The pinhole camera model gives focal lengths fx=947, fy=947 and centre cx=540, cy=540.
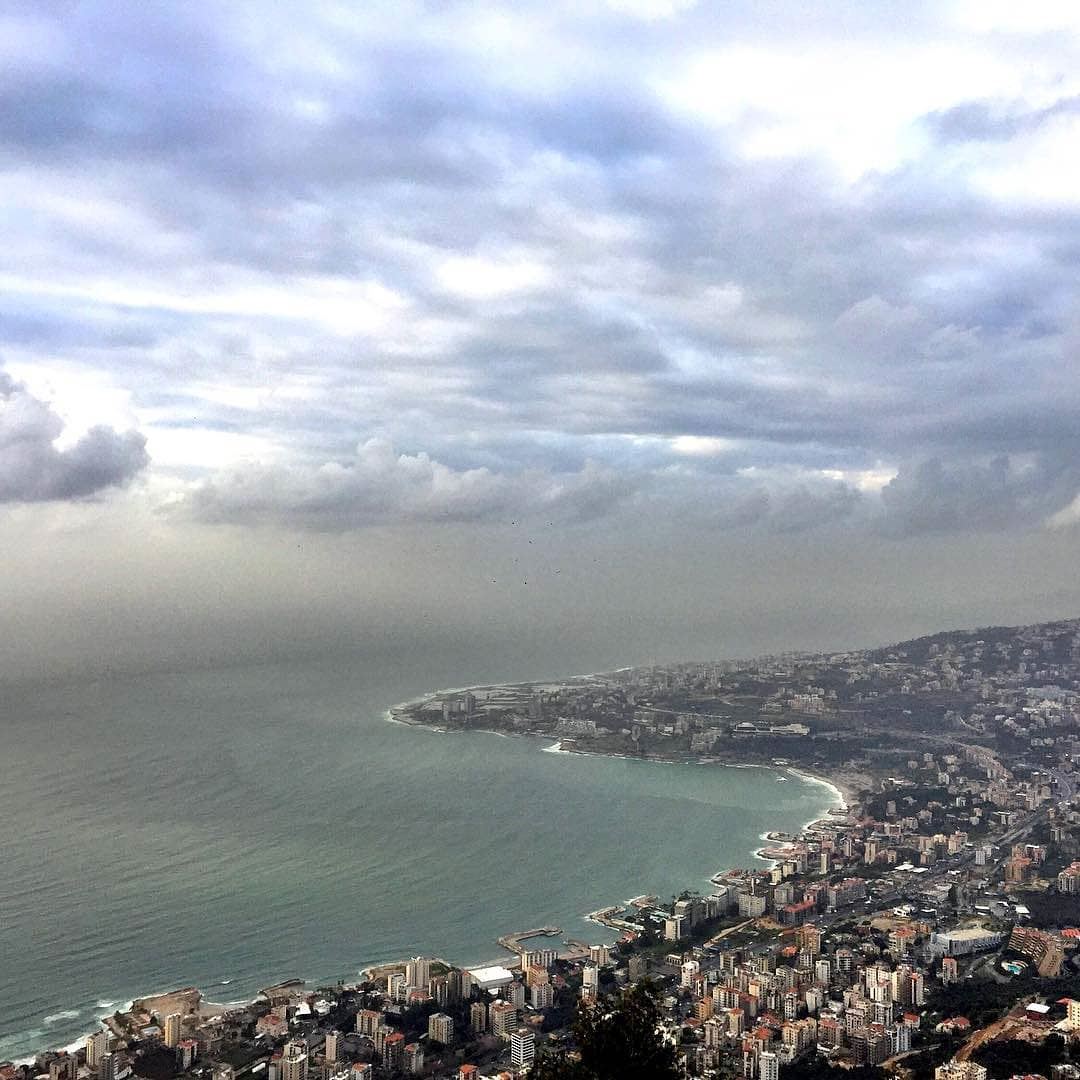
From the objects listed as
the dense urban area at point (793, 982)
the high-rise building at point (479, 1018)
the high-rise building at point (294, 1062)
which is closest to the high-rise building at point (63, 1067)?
the dense urban area at point (793, 982)

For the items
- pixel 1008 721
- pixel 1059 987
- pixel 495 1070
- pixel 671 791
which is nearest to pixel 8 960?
pixel 495 1070

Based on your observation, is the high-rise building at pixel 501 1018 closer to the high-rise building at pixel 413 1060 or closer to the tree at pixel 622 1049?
the high-rise building at pixel 413 1060

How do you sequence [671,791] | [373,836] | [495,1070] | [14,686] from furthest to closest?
[14,686], [671,791], [373,836], [495,1070]

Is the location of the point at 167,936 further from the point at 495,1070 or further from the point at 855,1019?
the point at 855,1019

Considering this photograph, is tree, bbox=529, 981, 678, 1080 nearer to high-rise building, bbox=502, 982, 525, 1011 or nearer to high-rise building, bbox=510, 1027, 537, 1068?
high-rise building, bbox=510, 1027, 537, 1068

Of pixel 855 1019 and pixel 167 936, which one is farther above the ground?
pixel 167 936

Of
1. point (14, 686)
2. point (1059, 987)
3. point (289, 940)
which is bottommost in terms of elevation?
point (1059, 987)
